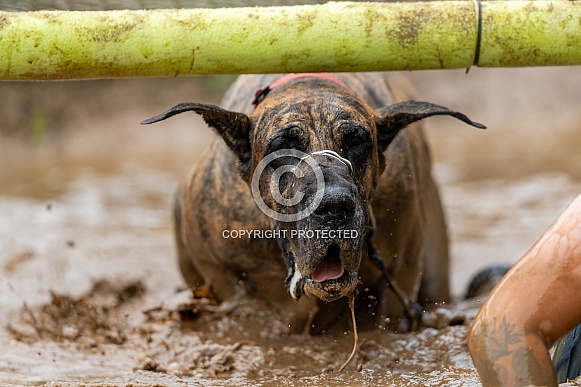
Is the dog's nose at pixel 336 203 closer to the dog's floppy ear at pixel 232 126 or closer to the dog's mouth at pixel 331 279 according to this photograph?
the dog's mouth at pixel 331 279

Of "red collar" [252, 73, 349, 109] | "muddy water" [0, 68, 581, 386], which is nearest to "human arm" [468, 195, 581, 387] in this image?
"muddy water" [0, 68, 581, 386]

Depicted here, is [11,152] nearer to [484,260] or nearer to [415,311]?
[484,260]

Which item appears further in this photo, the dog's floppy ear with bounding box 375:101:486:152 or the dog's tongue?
the dog's floppy ear with bounding box 375:101:486:152

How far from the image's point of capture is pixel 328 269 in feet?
10.3

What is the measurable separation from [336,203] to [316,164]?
23cm

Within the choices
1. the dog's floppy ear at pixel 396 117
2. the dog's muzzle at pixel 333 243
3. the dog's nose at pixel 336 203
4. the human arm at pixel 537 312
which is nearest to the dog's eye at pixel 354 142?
the dog's muzzle at pixel 333 243

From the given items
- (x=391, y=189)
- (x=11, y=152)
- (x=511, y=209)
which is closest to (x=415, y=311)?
(x=391, y=189)

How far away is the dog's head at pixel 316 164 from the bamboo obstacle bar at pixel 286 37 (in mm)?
191

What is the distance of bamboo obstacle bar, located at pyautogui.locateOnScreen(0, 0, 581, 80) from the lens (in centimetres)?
329

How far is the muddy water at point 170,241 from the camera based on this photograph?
3.58 meters

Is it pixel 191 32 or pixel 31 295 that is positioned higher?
pixel 191 32

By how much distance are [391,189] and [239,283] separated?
0.87 meters

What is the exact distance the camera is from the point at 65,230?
6715 millimetres

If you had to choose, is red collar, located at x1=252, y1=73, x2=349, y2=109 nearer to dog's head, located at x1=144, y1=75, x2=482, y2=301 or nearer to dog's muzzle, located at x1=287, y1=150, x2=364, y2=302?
dog's head, located at x1=144, y1=75, x2=482, y2=301
